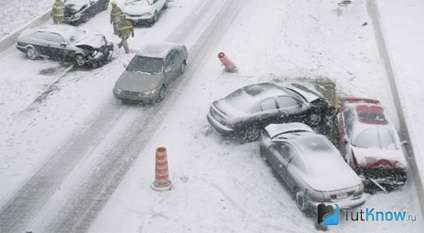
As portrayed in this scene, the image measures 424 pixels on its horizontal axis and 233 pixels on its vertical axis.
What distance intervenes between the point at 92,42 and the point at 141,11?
464cm

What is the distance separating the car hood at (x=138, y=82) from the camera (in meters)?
16.6

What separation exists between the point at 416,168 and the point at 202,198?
6.06 meters

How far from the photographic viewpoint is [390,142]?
13477mm

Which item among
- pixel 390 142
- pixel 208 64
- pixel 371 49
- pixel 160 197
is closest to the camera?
pixel 160 197

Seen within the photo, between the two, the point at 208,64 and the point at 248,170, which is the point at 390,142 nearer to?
the point at 248,170

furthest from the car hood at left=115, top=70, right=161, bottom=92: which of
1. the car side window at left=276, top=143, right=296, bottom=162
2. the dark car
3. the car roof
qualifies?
the car side window at left=276, top=143, right=296, bottom=162

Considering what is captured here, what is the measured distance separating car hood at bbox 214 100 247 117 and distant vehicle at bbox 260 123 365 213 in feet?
5.02

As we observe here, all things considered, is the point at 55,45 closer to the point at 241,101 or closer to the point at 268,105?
the point at 241,101

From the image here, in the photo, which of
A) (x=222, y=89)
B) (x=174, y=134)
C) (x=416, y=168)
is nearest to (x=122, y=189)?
(x=174, y=134)

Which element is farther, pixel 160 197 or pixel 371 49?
pixel 371 49

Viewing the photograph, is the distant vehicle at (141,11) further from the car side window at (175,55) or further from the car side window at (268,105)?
the car side window at (268,105)

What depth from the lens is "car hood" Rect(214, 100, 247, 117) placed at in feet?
47.9

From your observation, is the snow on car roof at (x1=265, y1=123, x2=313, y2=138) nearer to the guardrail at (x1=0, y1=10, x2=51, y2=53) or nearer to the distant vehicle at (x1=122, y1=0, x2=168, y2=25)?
the distant vehicle at (x1=122, y1=0, x2=168, y2=25)

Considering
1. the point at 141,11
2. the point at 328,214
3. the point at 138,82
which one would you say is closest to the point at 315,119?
the point at 328,214
